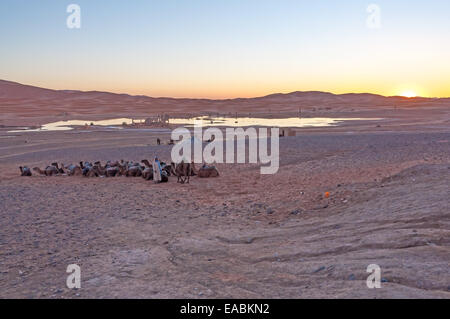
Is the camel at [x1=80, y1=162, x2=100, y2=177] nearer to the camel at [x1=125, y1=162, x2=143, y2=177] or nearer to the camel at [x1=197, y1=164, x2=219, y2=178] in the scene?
the camel at [x1=125, y1=162, x2=143, y2=177]

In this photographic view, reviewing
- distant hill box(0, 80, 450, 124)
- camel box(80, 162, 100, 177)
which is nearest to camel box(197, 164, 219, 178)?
camel box(80, 162, 100, 177)

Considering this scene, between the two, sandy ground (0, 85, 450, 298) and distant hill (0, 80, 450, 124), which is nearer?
sandy ground (0, 85, 450, 298)

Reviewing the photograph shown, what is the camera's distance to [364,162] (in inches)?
536

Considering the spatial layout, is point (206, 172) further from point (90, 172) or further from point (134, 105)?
point (134, 105)

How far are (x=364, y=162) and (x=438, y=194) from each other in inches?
256

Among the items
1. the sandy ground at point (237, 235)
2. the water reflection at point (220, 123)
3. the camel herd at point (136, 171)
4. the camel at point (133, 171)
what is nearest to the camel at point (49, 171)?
the camel herd at point (136, 171)

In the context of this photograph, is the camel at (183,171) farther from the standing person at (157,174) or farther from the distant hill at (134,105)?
the distant hill at (134,105)

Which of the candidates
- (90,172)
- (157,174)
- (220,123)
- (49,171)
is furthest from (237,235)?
(220,123)

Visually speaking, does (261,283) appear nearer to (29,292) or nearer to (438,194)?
(29,292)

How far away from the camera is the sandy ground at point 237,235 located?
471cm

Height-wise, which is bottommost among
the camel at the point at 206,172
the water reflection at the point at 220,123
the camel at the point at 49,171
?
the camel at the point at 49,171

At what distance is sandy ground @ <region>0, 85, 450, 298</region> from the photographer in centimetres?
471

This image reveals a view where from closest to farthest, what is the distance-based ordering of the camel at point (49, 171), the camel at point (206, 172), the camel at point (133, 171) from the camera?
the camel at point (206, 172) < the camel at point (133, 171) < the camel at point (49, 171)

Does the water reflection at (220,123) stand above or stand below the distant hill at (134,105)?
below
